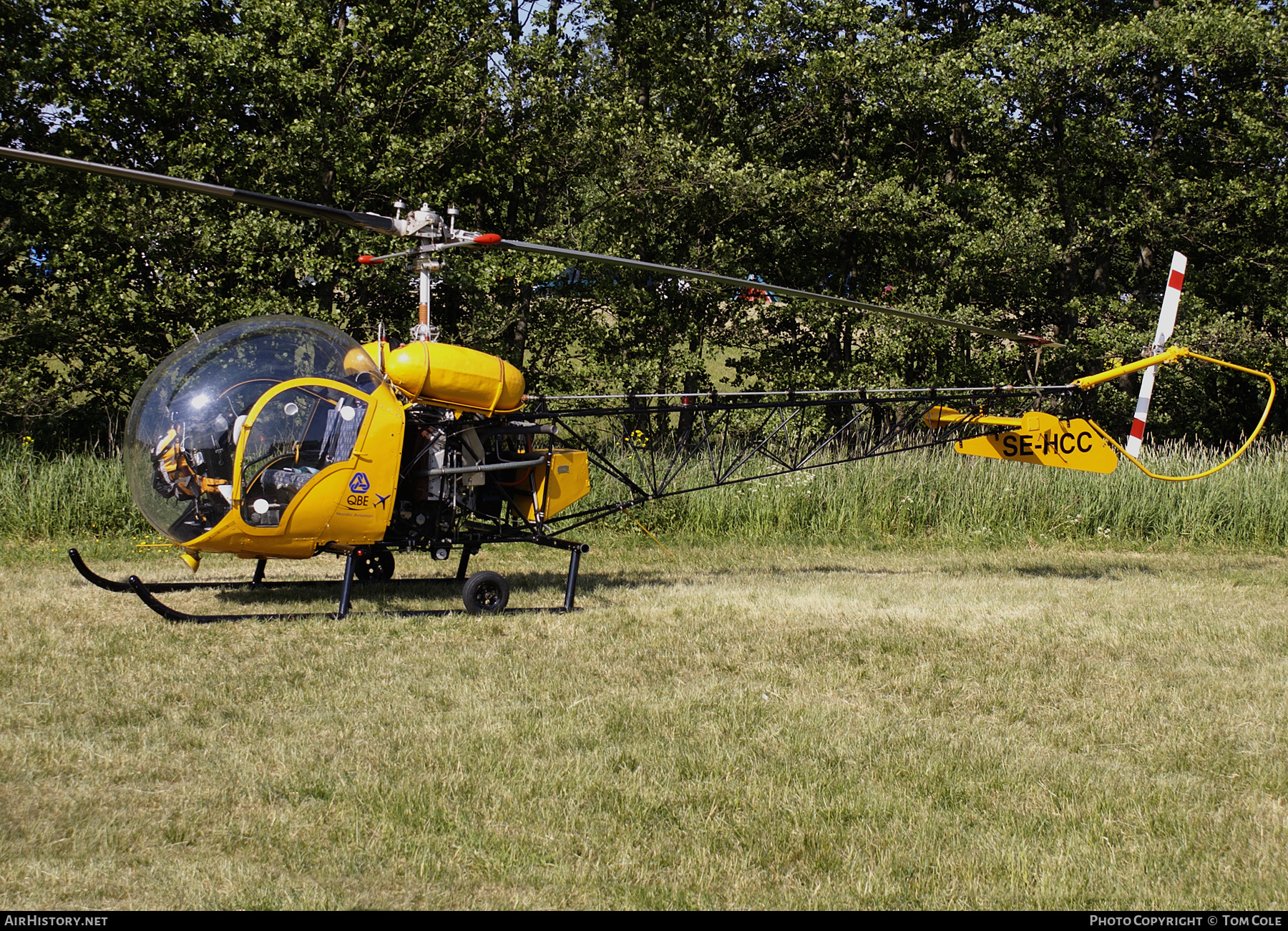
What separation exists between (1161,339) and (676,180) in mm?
9415

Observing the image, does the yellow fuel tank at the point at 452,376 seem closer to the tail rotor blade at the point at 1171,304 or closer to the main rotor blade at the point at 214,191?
the main rotor blade at the point at 214,191

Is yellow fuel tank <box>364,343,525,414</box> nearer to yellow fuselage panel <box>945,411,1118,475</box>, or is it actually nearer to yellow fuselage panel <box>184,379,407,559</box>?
yellow fuselage panel <box>184,379,407,559</box>

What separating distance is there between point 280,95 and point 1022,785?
13745 millimetres

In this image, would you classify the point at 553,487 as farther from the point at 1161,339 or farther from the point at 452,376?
A: the point at 1161,339

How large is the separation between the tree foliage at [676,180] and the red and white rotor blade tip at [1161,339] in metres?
8.37

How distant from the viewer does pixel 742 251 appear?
1830 cm

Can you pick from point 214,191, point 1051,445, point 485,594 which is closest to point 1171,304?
point 1051,445

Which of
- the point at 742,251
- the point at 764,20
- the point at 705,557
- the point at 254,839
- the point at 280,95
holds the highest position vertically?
the point at 764,20

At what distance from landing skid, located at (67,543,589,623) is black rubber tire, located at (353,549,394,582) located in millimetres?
56

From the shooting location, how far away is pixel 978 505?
13.5 m

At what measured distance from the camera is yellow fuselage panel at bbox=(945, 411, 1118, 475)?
9.78m

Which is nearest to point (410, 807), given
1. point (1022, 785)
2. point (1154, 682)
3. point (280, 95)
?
point (1022, 785)

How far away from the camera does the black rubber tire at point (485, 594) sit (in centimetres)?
769

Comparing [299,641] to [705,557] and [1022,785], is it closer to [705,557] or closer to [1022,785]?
[1022,785]
